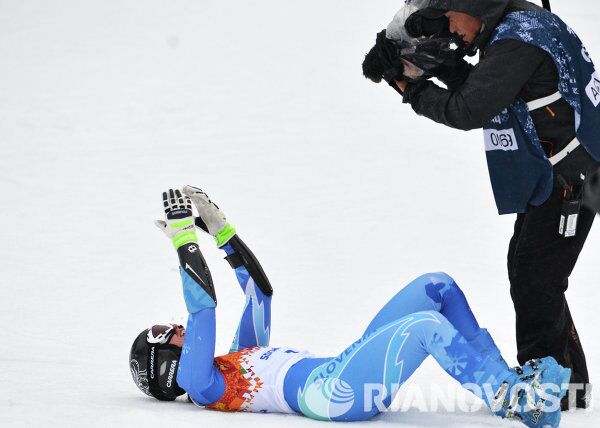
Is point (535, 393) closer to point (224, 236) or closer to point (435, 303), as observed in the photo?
point (435, 303)

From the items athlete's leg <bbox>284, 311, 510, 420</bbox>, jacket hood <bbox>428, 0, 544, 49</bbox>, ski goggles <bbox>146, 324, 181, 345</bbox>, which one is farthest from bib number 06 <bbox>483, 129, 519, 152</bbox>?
ski goggles <bbox>146, 324, 181, 345</bbox>

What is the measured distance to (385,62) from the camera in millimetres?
3404

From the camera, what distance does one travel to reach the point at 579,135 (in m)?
3.30

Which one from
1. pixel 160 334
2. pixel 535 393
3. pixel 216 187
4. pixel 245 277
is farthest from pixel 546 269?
pixel 216 187

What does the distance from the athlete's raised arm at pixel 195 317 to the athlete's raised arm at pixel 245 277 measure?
28cm

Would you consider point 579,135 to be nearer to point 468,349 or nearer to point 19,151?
point 468,349

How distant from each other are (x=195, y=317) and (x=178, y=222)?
1.07 feet

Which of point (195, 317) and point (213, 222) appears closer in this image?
point (195, 317)

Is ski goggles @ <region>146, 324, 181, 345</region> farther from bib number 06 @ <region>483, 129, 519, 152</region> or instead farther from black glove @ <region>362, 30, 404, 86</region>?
bib number 06 @ <region>483, 129, 519, 152</region>

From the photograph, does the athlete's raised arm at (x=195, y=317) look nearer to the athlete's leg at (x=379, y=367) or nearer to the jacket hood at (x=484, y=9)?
the athlete's leg at (x=379, y=367)

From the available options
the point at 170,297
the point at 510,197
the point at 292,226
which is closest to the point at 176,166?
the point at 292,226

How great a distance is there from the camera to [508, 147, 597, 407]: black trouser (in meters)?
3.35

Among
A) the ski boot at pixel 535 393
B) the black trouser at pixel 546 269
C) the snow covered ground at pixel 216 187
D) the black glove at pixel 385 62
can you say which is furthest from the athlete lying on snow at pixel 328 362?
the black glove at pixel 385 62

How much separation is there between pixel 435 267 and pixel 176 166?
2.42 m
